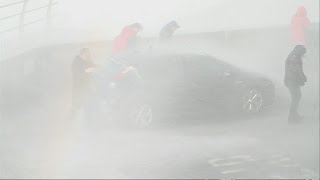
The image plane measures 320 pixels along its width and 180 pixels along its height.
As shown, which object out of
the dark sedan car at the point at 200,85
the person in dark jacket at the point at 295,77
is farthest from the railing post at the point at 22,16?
the person in dark jacket at the point at 295,77

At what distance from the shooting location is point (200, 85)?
3.88 m

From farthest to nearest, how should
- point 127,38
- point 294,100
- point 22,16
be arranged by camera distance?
1. point 294,100
2. point 22,16
3. point 127,38

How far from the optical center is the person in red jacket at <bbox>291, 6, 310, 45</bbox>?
13.1 ft

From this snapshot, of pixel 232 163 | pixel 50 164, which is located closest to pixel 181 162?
pixel 232 163

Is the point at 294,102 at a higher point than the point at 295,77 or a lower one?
lower

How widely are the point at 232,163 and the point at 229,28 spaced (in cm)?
111

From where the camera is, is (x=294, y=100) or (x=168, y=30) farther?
(x=294, y=100)

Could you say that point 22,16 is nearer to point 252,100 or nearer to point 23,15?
point 23,15

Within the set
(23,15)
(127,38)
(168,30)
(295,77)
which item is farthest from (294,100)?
(23,15)

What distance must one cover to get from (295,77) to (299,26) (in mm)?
434

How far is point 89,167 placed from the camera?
352 centimetres

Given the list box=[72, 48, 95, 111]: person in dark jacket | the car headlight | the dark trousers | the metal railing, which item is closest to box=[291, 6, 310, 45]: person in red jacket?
the dark trousers

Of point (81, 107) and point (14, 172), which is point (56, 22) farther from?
point (14, 172)

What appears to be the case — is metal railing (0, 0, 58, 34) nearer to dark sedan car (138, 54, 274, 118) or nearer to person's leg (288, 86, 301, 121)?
dark sedan car (138, 54, 274, 118)
